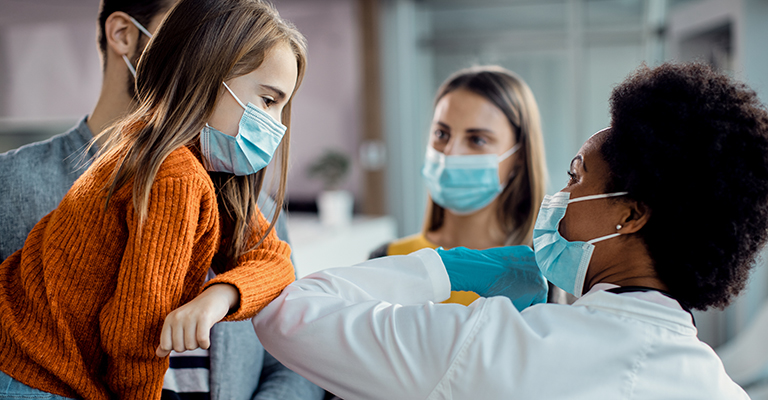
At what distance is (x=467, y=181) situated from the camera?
5.30 feet

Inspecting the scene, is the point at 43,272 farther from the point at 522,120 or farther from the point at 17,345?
the point at 522,120

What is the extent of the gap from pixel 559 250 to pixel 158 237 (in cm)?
67

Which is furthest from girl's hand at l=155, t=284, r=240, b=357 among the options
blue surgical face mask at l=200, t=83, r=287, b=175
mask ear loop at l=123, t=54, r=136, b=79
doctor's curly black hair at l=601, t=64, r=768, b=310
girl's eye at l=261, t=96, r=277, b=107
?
doctor's curly black hair at l=601, t=64, r=768, b=310

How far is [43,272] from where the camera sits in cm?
82

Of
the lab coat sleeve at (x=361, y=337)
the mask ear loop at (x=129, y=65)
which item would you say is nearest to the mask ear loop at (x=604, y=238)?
the lab coat sleeve at (x=361, y=337)

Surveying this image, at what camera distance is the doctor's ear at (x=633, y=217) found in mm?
829

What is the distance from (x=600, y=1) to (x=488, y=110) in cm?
376

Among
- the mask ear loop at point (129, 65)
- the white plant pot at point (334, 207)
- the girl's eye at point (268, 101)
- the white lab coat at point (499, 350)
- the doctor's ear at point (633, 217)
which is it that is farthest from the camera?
the white plant pot at point (334, 207)

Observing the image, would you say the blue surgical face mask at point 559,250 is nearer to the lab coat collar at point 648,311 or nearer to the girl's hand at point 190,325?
the lab coat collar at point 648,311

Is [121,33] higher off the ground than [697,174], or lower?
higher

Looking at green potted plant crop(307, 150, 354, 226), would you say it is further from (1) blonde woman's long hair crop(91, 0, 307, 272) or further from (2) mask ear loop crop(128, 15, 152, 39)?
(1) blonde woman's long hair crop(91, 0, 307, 272)

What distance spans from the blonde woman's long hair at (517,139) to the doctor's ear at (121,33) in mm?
930

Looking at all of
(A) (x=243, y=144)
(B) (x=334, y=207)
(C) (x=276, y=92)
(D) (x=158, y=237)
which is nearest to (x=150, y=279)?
(D) (x=158, y=237)

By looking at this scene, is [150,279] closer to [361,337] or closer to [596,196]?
[361,337]
